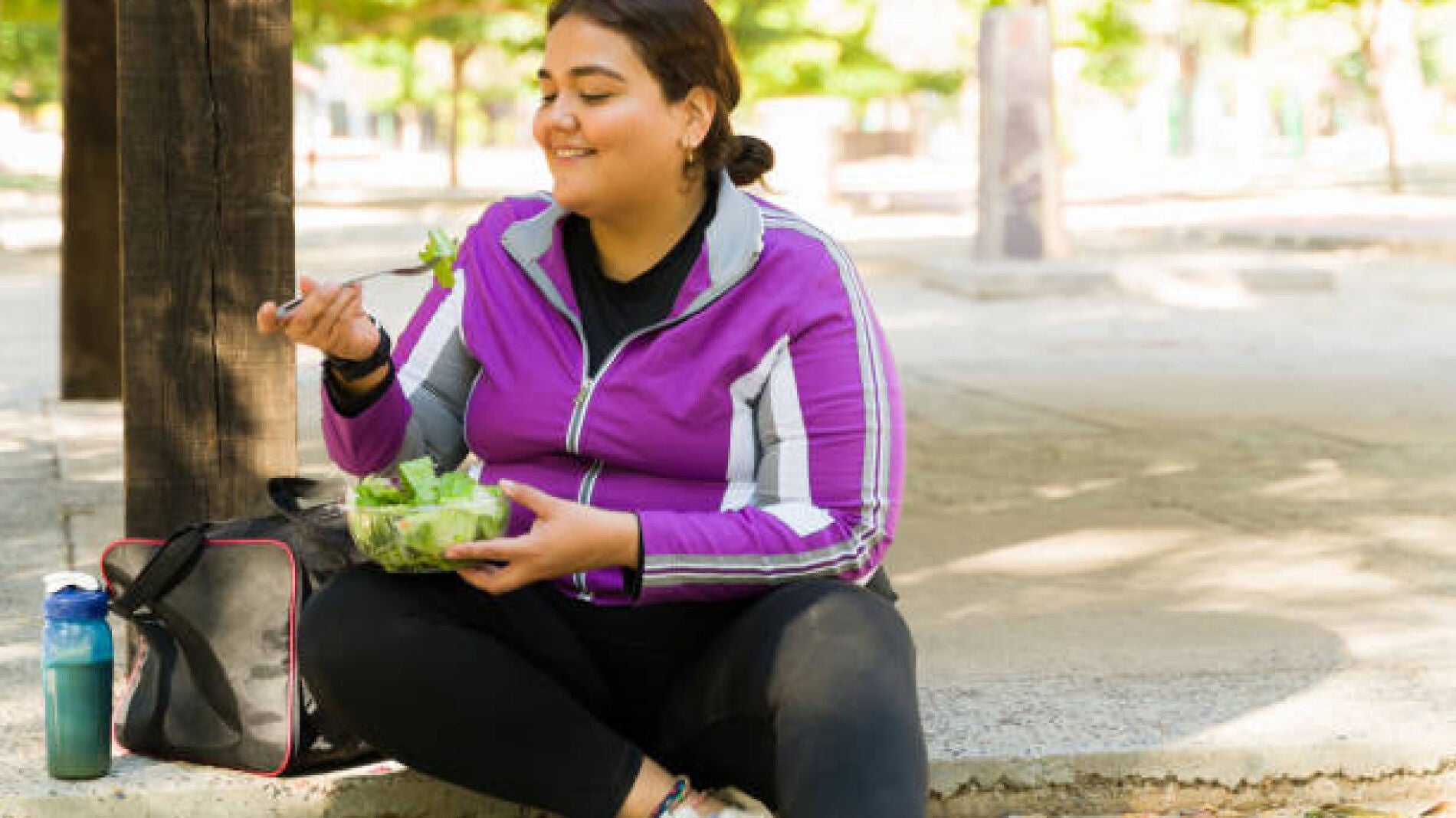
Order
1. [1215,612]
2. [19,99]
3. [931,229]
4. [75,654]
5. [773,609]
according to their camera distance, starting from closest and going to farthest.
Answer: [773,609], [75,654], [1215,612], [931,229], [19,99]

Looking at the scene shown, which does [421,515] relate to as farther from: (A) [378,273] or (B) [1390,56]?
(B) [1390,56]

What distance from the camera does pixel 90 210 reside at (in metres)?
8.45

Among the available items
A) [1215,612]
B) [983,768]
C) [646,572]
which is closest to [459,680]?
[646,572]

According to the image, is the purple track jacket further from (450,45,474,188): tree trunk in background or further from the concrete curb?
(450,45,474,188): tree trunk in background

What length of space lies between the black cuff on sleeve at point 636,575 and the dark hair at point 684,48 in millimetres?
624

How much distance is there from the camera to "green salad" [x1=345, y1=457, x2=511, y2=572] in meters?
2.89

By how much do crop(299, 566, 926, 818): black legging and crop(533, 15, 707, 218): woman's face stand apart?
0.60 meters

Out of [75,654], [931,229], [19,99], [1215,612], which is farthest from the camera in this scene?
[19,99]

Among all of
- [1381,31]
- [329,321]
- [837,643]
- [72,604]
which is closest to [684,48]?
[329,321]

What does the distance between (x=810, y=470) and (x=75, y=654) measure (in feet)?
3.74

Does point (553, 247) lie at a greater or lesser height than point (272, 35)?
lesser

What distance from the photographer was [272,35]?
3.80 metres

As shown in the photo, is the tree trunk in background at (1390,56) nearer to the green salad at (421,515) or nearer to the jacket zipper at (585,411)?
the jacket zipper at (585,411)

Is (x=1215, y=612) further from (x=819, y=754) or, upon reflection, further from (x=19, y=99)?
(x=19, y=99)
